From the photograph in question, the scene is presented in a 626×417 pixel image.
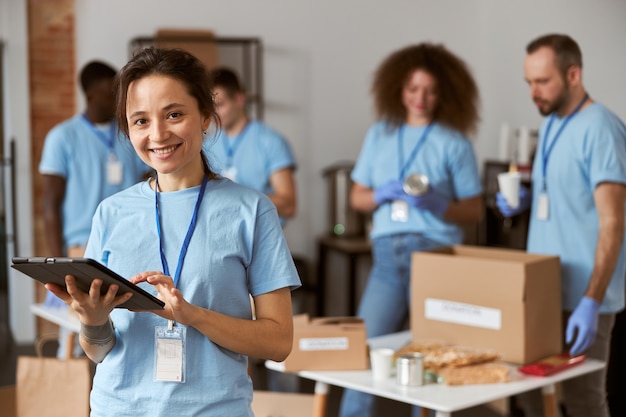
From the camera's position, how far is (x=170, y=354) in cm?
149

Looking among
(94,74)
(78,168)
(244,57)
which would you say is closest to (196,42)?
(244,57)

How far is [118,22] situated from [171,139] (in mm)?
3788

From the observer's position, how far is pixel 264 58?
5285mm

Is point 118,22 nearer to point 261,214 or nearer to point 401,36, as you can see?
point 401,36

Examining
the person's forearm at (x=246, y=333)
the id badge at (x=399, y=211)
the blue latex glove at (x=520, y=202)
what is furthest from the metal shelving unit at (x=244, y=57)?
the person's forearm at (x=246, y=333)

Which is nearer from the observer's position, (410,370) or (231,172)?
(410,370)

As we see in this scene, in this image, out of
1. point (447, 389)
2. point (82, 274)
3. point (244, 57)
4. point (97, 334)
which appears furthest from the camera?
point (244, 57)

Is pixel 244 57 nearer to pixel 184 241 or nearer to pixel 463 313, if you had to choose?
pixel 463 313

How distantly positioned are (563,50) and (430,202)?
70 centimetres

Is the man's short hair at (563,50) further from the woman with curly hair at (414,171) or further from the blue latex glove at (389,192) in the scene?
the blue latex glove at (389,192)

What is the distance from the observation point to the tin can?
2.22 meters

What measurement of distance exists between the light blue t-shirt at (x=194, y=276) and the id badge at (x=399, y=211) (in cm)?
158

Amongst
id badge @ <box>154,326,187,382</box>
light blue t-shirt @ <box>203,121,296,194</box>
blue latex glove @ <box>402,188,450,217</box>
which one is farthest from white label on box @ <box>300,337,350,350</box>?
light blue t-shirt @ <box>203,121,296,194</box>

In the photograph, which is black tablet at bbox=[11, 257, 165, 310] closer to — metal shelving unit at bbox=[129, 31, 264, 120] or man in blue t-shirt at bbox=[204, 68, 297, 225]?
man in blue t-shirt at bbox=[204, 68, 297, 225]
